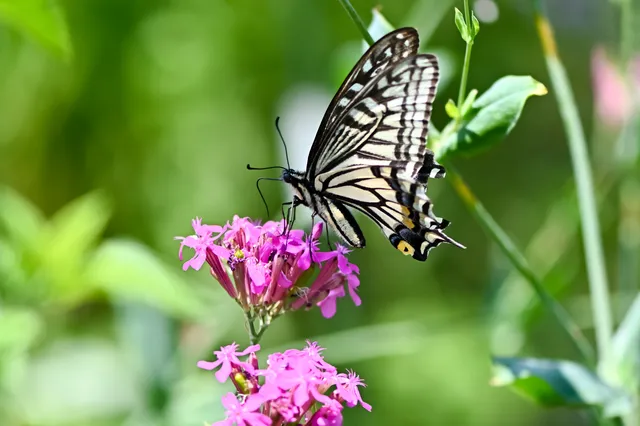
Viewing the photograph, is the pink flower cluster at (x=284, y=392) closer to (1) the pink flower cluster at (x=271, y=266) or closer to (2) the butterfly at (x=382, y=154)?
(1) the pink flower cluster at (x=271, y=266)

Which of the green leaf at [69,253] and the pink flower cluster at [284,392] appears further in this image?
the green leaf at [69,253]

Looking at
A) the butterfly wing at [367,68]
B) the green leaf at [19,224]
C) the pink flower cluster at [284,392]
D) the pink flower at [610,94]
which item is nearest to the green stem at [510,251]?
the butterfly wing at [367,68]

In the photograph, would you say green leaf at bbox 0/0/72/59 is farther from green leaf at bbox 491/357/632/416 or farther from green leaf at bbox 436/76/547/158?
green leaf at bbox 491/357/632/416

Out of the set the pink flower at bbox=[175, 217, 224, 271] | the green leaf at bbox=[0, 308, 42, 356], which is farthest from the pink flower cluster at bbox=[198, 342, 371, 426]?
the green leaf at bbox=[0, 308, 42, 356]

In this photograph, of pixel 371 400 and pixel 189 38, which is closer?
pixel 371 400

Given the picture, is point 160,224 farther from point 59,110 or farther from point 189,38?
point 189,38

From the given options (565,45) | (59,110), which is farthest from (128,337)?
(565,45)
